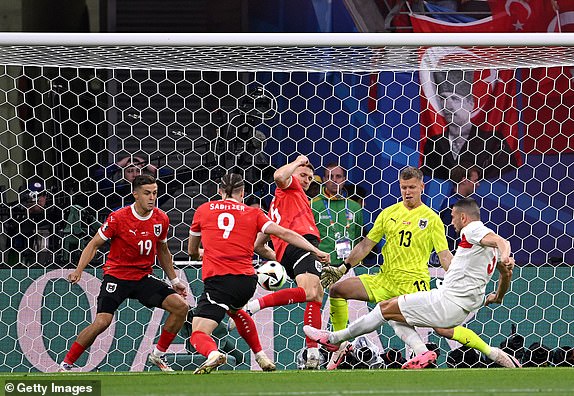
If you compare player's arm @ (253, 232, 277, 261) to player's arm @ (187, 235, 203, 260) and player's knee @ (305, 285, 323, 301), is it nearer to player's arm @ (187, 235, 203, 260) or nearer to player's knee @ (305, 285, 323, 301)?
player's knee @ (305, 285, 323, 301)

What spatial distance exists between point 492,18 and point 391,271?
176 inches

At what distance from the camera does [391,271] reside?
9.87 metres

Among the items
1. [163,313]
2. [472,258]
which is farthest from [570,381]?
[163,313]

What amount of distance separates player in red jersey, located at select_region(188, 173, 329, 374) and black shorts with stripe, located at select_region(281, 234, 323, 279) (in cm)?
60

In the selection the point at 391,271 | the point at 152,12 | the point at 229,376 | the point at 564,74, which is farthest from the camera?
the point at 152,12

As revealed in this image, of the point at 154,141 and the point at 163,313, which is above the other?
the point at 154,141

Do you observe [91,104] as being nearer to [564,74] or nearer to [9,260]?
[9,260]

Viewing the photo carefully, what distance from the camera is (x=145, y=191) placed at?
984cm

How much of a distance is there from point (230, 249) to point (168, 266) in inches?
48.9

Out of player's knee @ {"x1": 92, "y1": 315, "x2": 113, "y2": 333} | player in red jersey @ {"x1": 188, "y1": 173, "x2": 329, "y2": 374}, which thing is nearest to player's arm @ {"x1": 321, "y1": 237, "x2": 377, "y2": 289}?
player in red jersey @ {"x1": 188, "y1": 173, "x2": 329, "y2": 374}

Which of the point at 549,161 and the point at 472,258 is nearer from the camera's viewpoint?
the point at 472,258

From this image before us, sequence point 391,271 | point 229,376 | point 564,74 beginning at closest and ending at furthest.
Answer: point 229,376 < point 391,271 < point 564,74

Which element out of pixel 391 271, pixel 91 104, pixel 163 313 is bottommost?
pixel 163 313

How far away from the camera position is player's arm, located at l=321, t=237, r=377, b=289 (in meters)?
9.57
